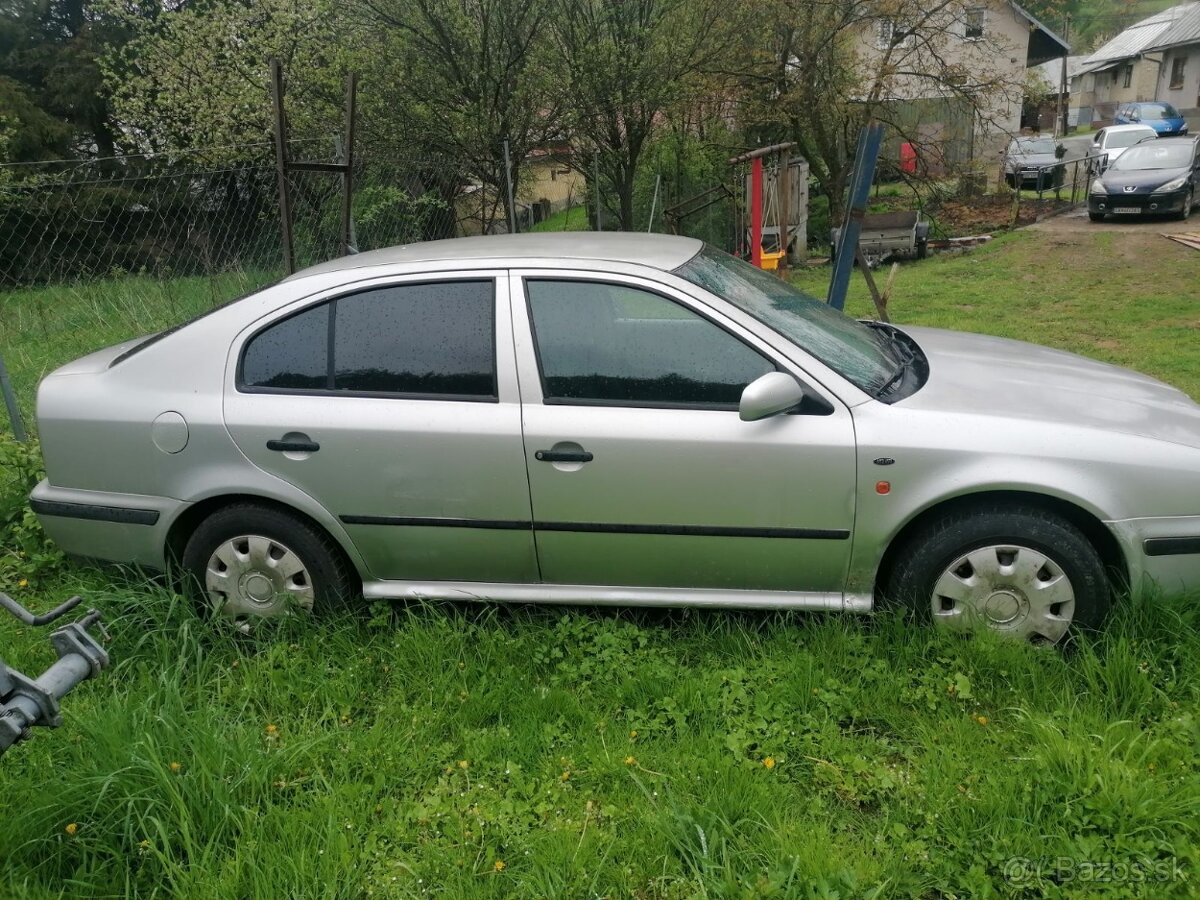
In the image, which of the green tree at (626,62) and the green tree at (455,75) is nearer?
the green tree at (455,75)

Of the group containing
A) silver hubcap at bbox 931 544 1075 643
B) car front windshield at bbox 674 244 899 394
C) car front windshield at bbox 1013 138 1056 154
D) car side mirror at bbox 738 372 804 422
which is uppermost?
car front windshield at bbox 1013 138 1056 154

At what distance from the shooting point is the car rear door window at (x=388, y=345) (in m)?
3.37

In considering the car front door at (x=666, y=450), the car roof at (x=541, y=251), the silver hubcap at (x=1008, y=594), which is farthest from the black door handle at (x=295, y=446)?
the silver hubcap at (x=1008, y=594)

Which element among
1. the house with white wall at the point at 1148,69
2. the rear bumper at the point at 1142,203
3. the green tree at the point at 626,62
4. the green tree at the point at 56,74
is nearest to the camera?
the green tree at the point at 626,62

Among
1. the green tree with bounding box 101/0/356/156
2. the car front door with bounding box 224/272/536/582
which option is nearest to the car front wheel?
the green tree with bounding box 101/0/356/156

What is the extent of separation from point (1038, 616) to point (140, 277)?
9.37 meters

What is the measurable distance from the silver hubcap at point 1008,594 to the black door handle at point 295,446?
230cm

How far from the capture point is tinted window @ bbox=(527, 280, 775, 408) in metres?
3.22

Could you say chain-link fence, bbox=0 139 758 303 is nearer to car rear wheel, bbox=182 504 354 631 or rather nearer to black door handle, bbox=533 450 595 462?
car rear wheel, bbox=182 504 354 631

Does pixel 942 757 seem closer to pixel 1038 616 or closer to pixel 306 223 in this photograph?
pixel 1038 616

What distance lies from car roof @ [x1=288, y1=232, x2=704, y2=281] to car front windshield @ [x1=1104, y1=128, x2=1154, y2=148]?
24836 mm

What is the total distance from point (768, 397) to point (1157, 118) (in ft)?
124

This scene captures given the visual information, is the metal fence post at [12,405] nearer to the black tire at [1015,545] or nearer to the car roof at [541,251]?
the car roof at [541,251]

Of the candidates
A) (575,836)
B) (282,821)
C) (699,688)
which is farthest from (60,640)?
(699,688)
